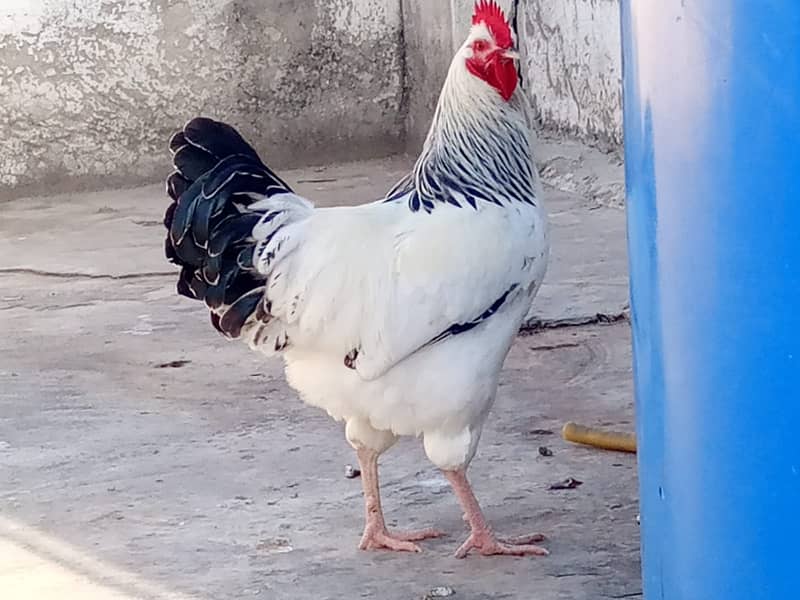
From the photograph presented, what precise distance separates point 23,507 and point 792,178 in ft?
7.19

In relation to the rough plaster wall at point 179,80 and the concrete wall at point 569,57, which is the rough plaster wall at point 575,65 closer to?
the concrete wall at point 569,57

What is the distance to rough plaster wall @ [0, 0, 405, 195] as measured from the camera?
23.3 ft

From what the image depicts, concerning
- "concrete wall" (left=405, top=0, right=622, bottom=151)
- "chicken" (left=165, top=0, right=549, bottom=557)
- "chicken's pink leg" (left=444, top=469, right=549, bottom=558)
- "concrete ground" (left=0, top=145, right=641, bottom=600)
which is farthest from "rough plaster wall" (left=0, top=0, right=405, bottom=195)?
"chicken's pink leg" (left=444, top=469, right=549, bottom=558)

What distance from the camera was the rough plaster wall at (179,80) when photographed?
280 inches

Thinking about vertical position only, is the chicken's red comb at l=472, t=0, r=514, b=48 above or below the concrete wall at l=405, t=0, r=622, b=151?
above

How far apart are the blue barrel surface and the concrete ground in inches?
32.7

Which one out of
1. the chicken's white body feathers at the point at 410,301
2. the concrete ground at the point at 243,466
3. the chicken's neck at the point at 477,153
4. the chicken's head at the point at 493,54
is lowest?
the concrete ground at the point at 243,466

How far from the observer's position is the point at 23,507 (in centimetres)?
328

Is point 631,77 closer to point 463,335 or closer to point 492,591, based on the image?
point 463,335

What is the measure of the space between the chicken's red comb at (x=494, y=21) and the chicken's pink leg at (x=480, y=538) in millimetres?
893

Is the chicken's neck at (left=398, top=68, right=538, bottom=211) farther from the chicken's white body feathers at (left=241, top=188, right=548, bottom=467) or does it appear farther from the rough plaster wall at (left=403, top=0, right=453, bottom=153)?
the rough plaster wall at (left=403, top=0, right=453, bottom=153)

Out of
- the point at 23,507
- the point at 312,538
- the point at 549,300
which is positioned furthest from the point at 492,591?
the point at 549,300

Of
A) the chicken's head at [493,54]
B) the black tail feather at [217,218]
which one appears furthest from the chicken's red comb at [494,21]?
the black tail feather at [217,218]

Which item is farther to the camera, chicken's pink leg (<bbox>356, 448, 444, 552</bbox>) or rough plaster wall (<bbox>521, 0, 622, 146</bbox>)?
rough plaster wall (<bbox>521, 0, 622, 146</bbox>)
